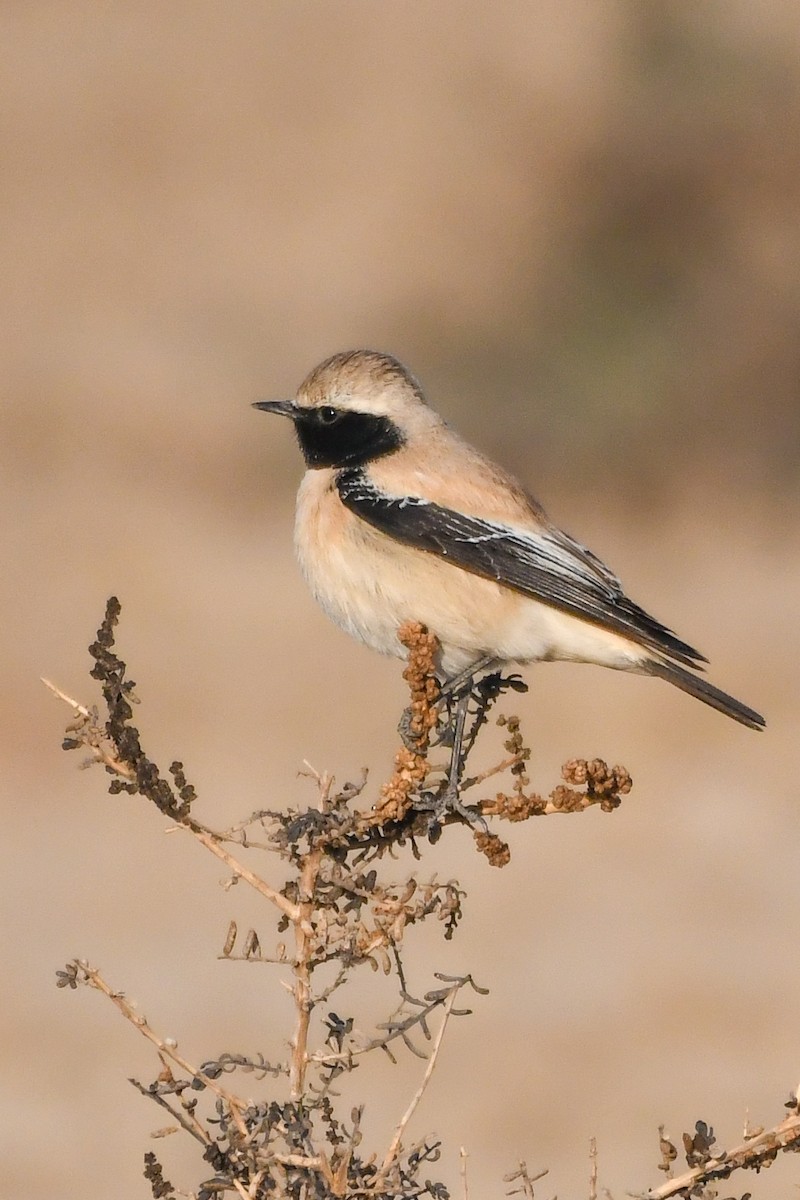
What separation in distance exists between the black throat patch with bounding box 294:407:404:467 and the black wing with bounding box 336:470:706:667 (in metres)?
0.34

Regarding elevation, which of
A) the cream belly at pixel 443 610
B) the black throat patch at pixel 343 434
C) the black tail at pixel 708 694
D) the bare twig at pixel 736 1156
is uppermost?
the black throat patch at pixel 343 434

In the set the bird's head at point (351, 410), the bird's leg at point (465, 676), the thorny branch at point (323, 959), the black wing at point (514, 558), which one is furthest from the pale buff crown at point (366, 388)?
the thorny branch at point (323, 959)

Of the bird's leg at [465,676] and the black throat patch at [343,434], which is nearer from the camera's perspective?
the bird's leg at [465,676]

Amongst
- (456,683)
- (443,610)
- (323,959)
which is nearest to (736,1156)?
(323,959)

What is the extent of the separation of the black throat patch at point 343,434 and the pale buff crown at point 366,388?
0.10 feet

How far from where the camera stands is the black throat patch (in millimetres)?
7090

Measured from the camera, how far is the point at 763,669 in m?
16.6

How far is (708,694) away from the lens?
6359 millimetres

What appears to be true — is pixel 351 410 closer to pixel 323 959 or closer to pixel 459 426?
pixel 323 959

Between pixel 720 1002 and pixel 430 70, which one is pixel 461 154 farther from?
pixel 720 1002

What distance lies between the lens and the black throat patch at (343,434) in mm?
7090

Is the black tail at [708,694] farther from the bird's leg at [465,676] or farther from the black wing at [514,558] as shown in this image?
the bird's leg at [465,676]

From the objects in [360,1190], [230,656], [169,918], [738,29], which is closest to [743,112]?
[738,29]

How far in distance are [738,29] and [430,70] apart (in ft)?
14.2
